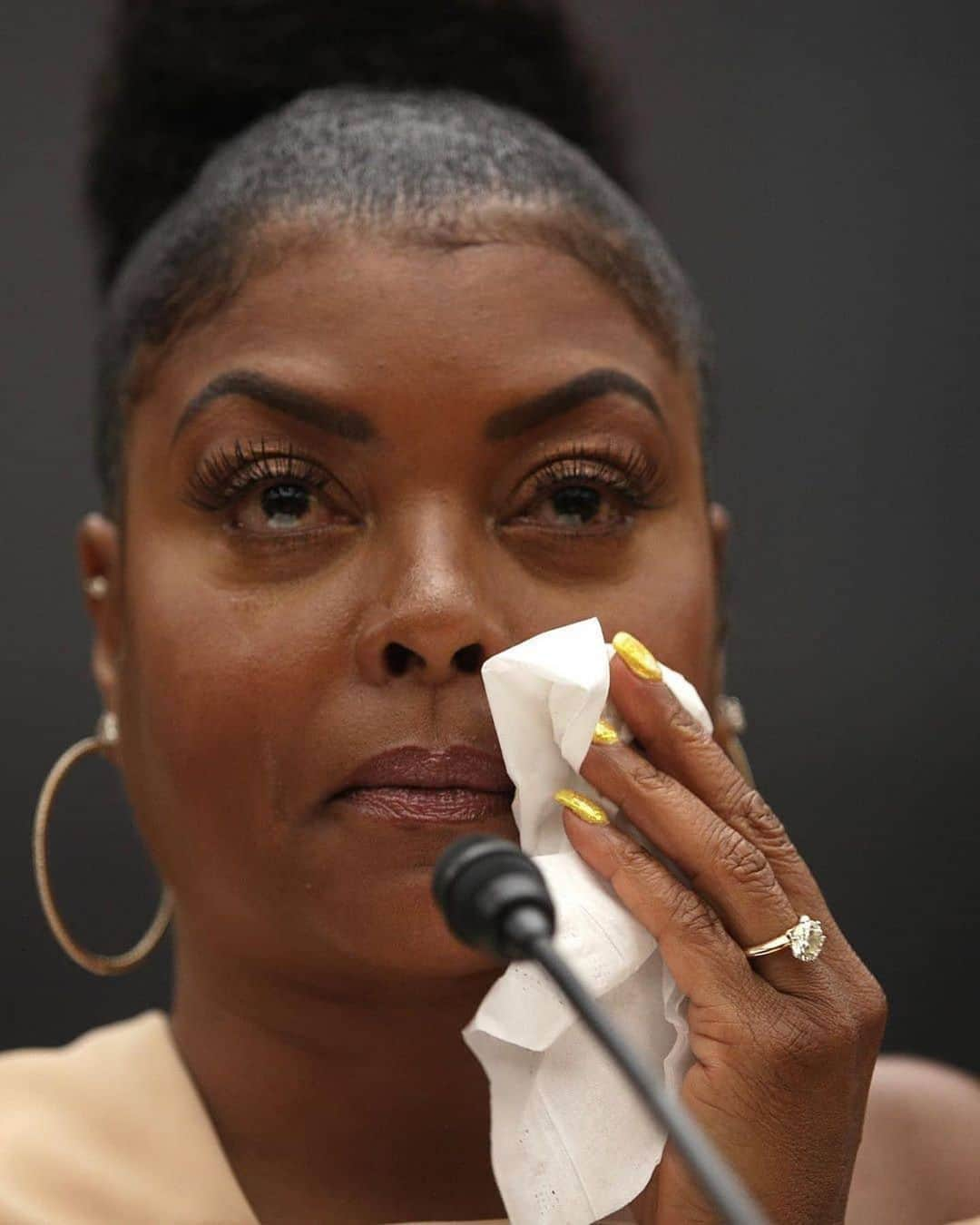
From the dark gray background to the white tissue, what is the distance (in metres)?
1.66

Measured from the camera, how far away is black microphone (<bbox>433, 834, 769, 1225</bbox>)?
35.5 inches

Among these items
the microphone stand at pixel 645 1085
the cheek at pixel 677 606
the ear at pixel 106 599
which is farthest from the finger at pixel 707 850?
the ear at pixel 106 599

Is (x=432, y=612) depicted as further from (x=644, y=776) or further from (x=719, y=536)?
(x=719, y=536)

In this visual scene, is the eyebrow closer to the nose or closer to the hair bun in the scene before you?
the nose

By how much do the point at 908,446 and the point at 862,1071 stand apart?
1.78 meters

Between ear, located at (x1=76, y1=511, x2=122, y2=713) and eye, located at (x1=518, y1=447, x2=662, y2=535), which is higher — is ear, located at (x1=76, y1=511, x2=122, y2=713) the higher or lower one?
the lower one

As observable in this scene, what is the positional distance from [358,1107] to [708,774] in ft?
1.92

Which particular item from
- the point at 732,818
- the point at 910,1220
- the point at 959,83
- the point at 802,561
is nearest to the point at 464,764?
the point at 732,818

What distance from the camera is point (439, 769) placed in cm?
160

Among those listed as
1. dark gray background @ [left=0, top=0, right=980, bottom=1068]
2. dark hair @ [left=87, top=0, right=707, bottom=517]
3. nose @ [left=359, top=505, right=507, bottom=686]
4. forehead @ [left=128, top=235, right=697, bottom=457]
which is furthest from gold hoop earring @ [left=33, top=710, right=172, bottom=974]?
dark gray background @ [left=0, top=0, right=980, bottom=1068]

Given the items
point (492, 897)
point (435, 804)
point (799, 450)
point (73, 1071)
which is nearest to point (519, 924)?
point (492, 897)

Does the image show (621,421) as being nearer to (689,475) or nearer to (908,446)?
(689,475)

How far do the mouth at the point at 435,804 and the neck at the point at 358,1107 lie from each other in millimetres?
243

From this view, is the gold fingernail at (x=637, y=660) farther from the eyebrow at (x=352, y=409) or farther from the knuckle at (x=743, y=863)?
the eyebrow at (x=352, y=409)
